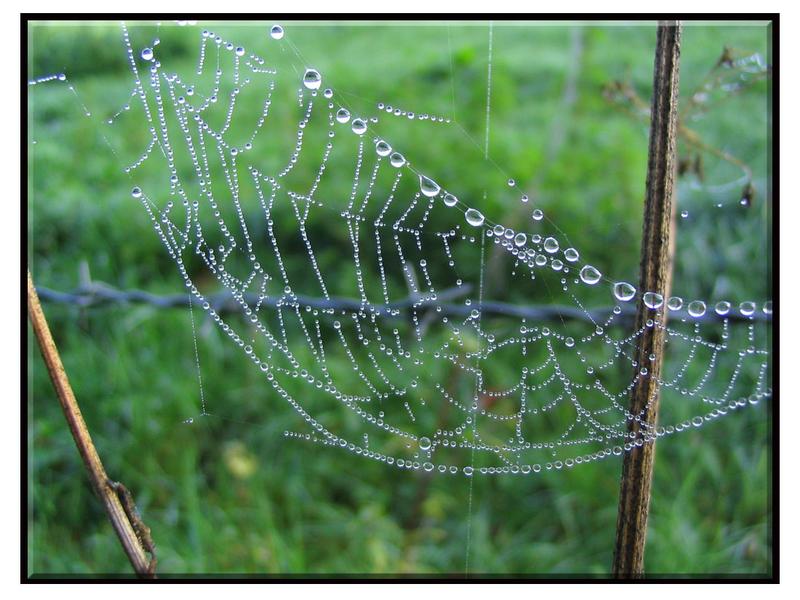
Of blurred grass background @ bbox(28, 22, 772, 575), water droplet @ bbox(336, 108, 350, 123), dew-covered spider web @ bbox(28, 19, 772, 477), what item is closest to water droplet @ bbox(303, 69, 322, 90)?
water droplet @ bbox(336, 108, 350, 123)

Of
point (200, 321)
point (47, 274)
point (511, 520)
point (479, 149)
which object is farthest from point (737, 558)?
point (47, 274)

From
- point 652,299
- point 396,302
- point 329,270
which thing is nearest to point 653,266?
point 652,299

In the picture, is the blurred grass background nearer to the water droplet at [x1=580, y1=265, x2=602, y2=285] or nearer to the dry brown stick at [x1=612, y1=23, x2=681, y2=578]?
the water droplet at [x1=580, y1=265, x2=602, y2=285]

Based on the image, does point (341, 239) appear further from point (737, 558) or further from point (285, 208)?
point (737, 558)

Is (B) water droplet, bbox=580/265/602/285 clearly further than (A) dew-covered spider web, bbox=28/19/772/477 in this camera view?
No

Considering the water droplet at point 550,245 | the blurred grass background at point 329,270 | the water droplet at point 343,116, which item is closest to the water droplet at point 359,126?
the water droplet at point 343,116
